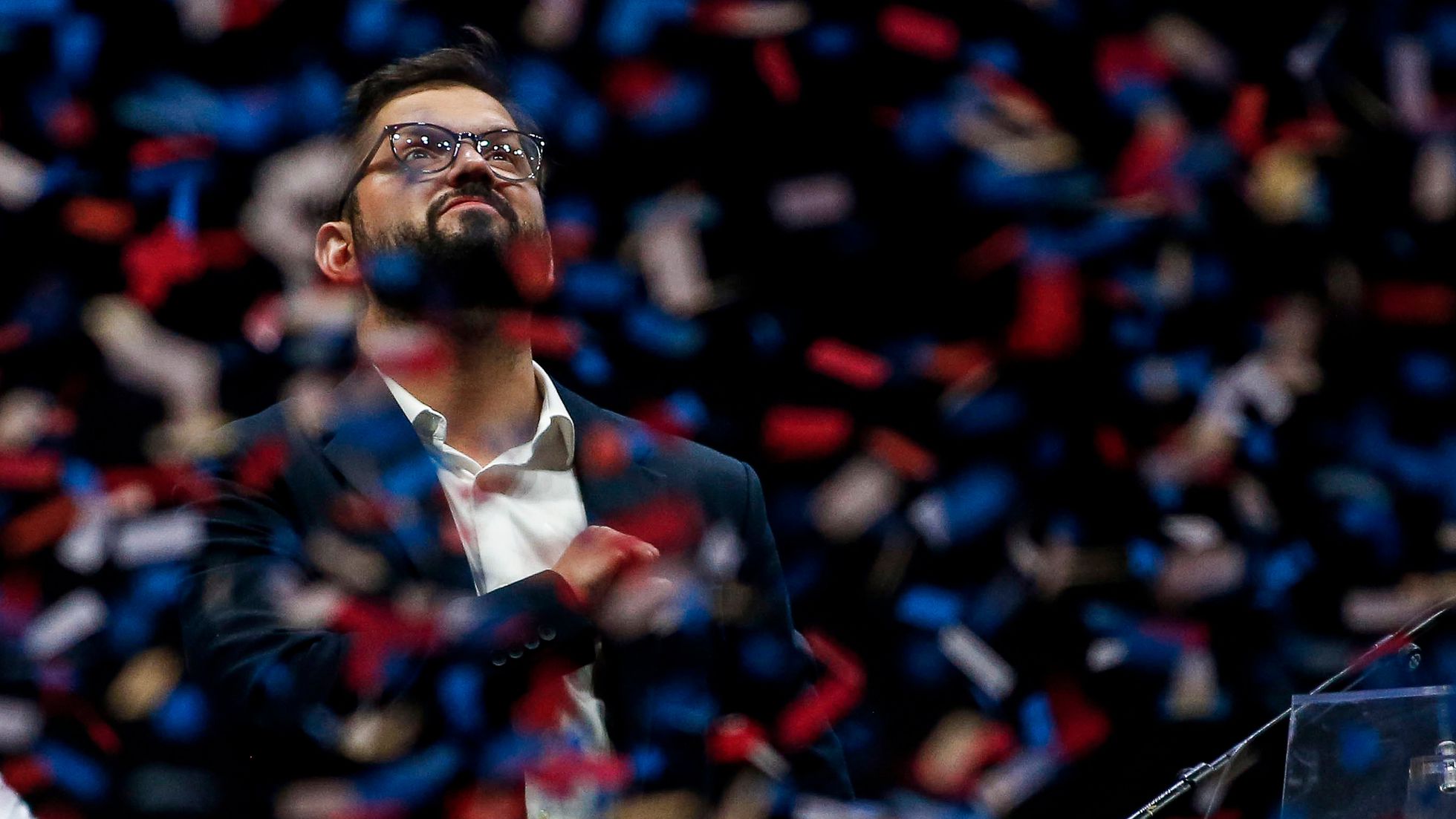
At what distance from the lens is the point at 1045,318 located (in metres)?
2.37

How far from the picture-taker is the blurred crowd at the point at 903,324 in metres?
2.06

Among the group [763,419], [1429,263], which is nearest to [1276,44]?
[1429,263]

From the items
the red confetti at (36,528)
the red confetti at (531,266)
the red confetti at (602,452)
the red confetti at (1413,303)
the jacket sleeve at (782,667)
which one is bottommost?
the red confetti at (36,528)

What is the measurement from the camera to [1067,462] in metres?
2.39

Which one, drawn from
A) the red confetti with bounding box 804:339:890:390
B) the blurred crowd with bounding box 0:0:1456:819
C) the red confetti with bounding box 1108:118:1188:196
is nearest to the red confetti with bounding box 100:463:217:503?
the blurred crowd with bounding box 0:0:1456:819

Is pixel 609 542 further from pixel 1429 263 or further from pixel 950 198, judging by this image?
pixel 1429 263

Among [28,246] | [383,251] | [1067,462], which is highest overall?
[383,251]

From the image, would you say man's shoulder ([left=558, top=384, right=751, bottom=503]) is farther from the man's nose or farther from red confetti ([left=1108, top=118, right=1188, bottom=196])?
red confetti ([left=1108, top=118, right=1188, bottom=196])

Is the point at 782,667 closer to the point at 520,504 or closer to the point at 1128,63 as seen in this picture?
the point at 520,504

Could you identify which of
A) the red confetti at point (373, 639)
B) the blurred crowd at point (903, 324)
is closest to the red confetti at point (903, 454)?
the blurred crowd at point (903, 324)

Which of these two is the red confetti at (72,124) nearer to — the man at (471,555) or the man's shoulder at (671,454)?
the man at (471,555)

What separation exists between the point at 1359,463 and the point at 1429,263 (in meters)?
0.29

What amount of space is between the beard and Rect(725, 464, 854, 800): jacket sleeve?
→ 0.35 m

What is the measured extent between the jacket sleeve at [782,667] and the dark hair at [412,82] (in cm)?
54
